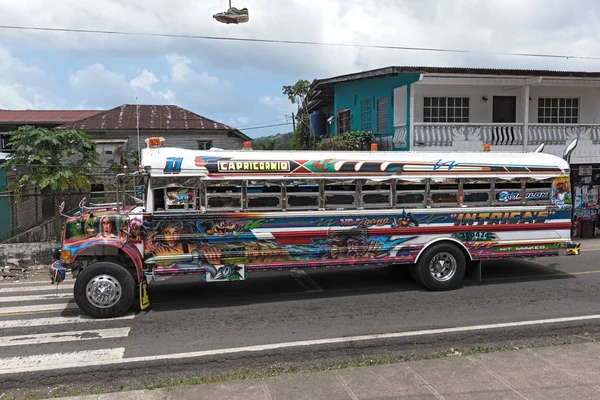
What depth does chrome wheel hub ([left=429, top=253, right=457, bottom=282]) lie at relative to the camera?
883 centimetres

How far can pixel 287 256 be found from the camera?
26.7 ft

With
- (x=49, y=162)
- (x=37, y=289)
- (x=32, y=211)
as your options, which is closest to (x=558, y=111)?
(x=49, y=162)

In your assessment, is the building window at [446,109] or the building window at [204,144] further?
the building window at [204,144]

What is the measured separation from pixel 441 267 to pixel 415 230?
3.04 feet

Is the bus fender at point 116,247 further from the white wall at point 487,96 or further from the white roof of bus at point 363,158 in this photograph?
the white wall at point 487,96

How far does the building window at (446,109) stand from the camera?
54.5 ft

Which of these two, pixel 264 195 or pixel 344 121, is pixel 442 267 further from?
pixel 344 121

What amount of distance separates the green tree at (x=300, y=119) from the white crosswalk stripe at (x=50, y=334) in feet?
65.0

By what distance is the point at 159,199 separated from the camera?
7.62m

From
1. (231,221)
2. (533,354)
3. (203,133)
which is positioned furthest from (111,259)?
(203,133)

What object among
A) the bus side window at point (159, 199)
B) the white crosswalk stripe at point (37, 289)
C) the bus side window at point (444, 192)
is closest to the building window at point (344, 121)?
the bus side window at point (444, 192)

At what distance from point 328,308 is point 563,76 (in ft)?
41.3

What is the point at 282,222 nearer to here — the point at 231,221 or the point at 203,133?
the point at 231,221

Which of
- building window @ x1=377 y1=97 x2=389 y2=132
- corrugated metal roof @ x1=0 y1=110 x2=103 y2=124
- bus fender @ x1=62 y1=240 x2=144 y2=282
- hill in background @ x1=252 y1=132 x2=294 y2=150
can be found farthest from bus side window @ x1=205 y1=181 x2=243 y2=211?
corrugated metal roof @ x1=0 y1=110 x2=103 y2=124
